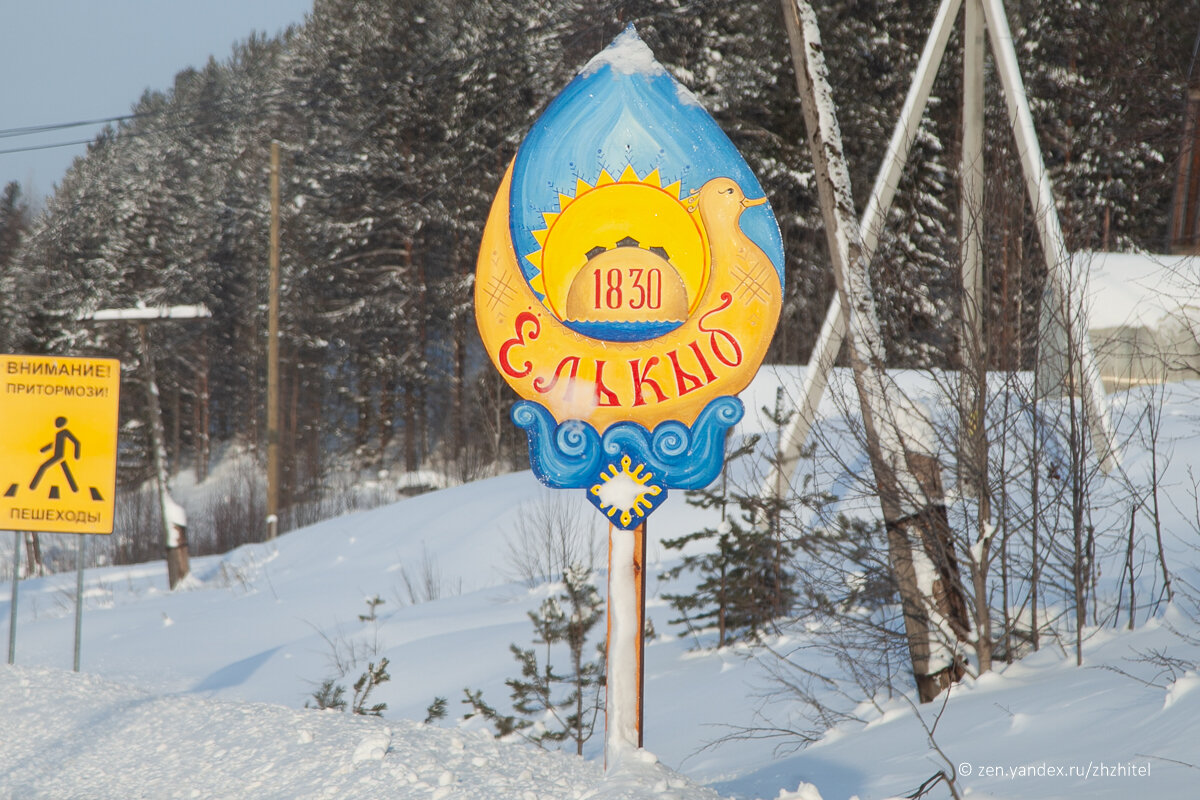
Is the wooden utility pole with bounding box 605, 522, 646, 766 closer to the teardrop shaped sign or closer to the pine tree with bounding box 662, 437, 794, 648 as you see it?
the teardrop shaped sign

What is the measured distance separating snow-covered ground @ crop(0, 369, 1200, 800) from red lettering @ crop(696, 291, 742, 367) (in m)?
1.55

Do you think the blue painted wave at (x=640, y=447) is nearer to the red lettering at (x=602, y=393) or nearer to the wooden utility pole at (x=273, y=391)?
the red lettering at (x=602, y=393)

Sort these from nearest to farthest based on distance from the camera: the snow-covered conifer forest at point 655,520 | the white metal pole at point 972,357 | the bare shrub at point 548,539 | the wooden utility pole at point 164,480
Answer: the snow-covered conifer forest at point 655,520
the white metal pole at point 972,357
the bare shrub at point 548,539
the wooden utility pole at point 164,480

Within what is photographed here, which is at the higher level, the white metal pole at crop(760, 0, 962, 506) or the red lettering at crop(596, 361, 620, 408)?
the white metal pole at crop(760, 0, 962, 506)

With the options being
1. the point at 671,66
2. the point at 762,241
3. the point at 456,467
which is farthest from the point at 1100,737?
the point at 456,467

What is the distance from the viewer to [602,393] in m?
4.24

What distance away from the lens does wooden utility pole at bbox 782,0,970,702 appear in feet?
21.2

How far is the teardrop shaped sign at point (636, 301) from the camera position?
4207 mm

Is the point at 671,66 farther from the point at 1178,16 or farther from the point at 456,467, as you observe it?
the point at 456,467

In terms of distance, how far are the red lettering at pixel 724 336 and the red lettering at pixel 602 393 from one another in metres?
0.43

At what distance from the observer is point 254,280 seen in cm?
3853

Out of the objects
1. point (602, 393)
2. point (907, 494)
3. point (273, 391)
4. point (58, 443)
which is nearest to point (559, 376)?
point (602, 393)
